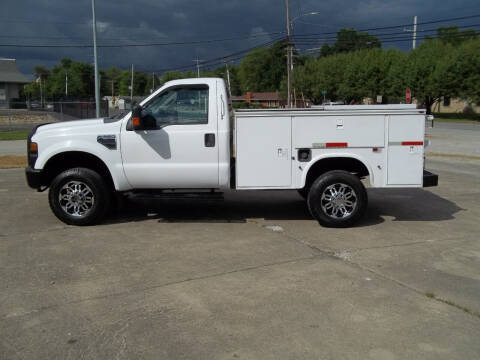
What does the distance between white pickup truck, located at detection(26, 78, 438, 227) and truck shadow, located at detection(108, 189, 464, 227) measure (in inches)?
31.6

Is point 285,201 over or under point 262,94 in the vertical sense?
under

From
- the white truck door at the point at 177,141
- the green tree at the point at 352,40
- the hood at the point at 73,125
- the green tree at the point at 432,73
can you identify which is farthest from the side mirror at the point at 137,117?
the green tree at the point at 352,40

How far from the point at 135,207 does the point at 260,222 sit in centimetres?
257

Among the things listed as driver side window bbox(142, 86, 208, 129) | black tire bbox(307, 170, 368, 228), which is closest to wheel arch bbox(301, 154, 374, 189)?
black tire bbox(307, 170, 368, 228)

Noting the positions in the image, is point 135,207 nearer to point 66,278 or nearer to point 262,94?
point 66,278

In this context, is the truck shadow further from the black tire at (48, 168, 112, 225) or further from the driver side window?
the driver side window

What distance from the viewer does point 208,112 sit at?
745 centimetres

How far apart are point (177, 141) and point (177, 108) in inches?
19.8

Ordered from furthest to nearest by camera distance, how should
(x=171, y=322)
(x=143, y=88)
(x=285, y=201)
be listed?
1. (x=143, y=88)
2. (x=285, y=201)
3. (x=171, y=322)

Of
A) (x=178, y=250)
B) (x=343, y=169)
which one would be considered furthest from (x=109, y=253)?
(x=343, y=169)

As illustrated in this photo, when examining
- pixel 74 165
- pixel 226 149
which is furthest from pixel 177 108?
Answer: pixel 74 165

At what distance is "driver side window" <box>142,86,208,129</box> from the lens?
747cm

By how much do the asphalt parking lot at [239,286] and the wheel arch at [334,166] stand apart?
774 mm

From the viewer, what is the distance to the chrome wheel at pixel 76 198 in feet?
25.0
